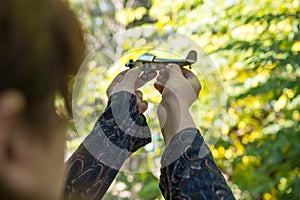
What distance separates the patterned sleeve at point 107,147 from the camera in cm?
104

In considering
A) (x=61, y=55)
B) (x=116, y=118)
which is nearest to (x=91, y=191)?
(x=116, y=118)

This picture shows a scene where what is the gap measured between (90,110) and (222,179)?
0.28 meters

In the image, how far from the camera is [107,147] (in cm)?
109

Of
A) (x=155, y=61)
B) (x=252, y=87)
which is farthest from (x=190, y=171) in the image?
(x=252, y=87)

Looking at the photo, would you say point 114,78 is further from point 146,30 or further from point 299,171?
point 299,171

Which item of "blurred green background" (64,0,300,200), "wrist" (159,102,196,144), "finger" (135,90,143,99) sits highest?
"wrist" (159,102,196,144)

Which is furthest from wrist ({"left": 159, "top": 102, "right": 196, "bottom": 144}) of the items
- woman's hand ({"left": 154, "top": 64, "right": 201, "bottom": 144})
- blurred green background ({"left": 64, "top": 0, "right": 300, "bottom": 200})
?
blurred green background ({"left": 64, "top": 0, "right": 300, "bottom": 200})

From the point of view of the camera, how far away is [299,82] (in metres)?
2.74

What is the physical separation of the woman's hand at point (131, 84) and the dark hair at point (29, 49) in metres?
0.71

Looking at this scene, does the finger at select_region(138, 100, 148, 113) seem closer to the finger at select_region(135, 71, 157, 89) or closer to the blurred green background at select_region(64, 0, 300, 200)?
the finger at select_region(135, 71, 157, 89)

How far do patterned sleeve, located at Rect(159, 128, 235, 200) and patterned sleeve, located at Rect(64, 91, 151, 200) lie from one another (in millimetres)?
106

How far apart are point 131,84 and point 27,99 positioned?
786 millimetres

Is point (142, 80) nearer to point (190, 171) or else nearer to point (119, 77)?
point (119, 77)

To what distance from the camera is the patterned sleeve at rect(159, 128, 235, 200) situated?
0.93m
